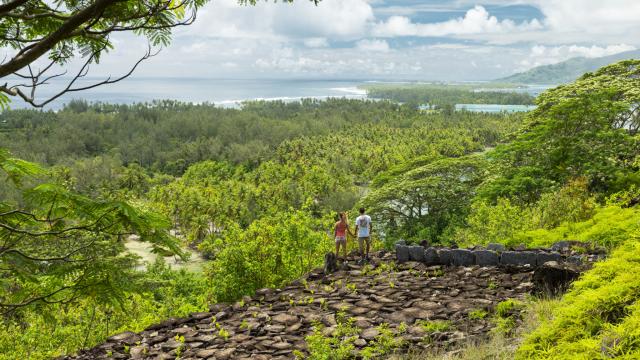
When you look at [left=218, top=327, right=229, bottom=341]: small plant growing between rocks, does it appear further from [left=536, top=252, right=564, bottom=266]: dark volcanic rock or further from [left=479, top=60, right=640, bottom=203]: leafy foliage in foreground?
[left=479, top=60, right=640, bottom=203]: leafy foliage in foreground

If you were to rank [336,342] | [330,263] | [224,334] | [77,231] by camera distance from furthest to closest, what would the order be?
1. [330,263]
2. [224,334]
3. [336,342]
4. [77,231]

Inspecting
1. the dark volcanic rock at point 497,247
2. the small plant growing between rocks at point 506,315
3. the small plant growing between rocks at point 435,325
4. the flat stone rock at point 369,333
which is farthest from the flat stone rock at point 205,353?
the dark volcanic rock at point 497,247

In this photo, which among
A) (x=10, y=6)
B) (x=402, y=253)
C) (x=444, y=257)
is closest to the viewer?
(x=10, y=6)

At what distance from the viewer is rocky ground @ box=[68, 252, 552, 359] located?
7.20 m

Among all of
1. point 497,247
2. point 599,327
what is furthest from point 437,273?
point 599,327

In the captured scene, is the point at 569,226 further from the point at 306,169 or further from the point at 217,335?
the point at 306,169

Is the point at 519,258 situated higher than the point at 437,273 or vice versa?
the point at 519,258

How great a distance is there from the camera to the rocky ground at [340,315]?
720 cm

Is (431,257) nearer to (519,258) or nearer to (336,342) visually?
(519,258)

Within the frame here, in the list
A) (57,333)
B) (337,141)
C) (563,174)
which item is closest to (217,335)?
(57,333)

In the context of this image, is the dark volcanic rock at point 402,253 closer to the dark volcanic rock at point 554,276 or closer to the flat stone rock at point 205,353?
the dark volcanic rock at point 554,276

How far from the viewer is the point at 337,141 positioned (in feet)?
321

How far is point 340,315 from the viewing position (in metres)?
8.18

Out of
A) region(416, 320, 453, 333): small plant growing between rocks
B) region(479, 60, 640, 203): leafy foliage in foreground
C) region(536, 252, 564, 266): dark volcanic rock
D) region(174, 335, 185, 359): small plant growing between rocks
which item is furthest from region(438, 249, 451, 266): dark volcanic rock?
region(479, 60, 640, 203): leafy foliage in foreground
